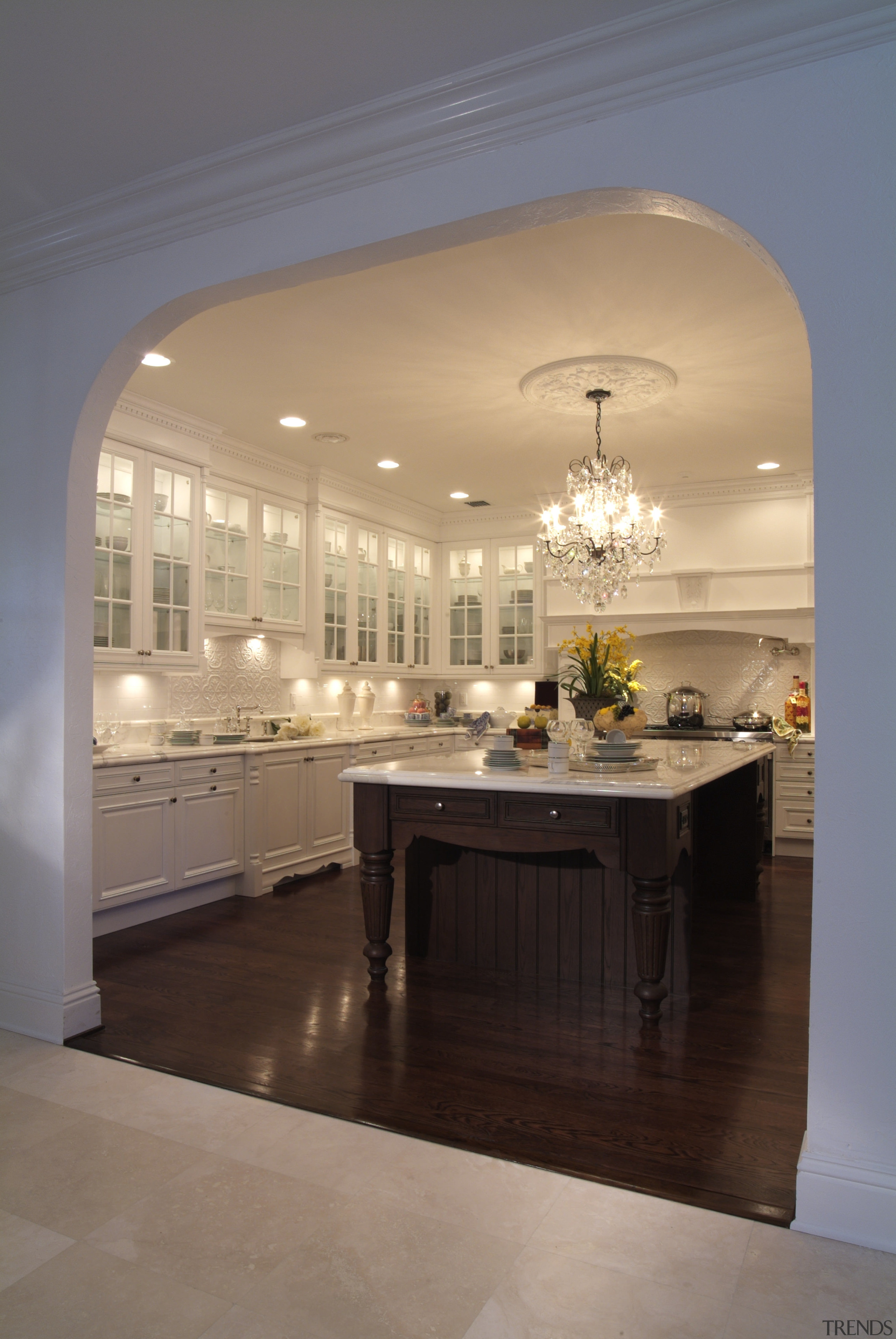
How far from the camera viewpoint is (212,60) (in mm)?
2271

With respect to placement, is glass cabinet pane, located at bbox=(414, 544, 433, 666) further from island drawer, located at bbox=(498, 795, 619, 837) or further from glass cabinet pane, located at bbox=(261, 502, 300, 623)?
island drawer, located at bbox=(498, 795, 619, 837)

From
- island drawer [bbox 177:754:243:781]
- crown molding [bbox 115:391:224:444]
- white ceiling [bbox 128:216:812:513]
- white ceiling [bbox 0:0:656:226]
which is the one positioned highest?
white ceiling [bbox 0:0:656:226]

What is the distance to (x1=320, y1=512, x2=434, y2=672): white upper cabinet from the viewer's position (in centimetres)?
662

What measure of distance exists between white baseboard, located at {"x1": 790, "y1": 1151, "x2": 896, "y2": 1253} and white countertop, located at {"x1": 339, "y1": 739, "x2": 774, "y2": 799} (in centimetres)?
129

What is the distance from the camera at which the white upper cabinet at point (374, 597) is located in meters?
6.62

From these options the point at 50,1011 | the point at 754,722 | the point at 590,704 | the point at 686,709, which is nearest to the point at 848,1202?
the point at 50,1011

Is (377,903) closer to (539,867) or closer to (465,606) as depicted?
(539,867)

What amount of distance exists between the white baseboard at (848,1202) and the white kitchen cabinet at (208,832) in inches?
140

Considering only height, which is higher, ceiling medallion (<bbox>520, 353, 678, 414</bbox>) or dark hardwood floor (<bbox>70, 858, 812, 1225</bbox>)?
ceiling medallion (<bbox>520, 353, 678, 414</bbox>)

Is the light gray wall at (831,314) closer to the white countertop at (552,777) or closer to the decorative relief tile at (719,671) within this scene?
the white countertop at (552,777)

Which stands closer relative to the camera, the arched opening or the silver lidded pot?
the arched opening

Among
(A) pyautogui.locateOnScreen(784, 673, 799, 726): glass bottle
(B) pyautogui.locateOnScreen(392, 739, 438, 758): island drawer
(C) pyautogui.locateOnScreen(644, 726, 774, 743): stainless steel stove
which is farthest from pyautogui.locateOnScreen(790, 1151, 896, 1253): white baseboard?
(A) pyautogui.locateOnScreen(784, 673, 799, 726): glass bottle

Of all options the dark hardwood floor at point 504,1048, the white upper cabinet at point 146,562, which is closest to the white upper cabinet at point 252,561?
the white upper cabinet at point 146,562

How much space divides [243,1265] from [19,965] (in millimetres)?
1688
